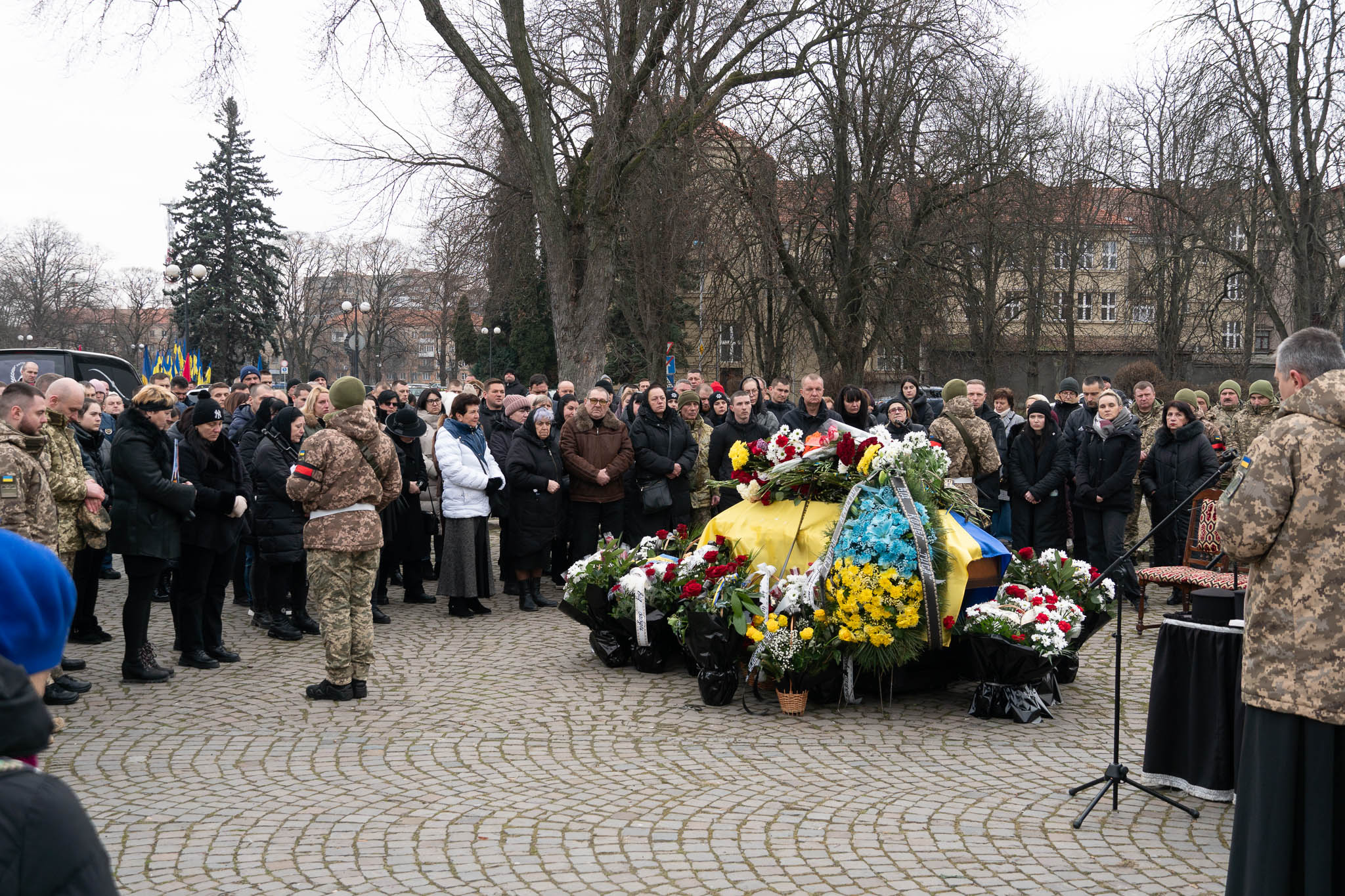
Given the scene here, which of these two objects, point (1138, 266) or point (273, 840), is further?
point (1138, 266)

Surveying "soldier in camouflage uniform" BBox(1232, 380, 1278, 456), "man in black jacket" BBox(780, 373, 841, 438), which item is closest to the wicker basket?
"man in black jacket" BBox(780, 373, 841, 438)

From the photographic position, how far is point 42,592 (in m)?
1.82

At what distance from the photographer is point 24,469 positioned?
675 cm

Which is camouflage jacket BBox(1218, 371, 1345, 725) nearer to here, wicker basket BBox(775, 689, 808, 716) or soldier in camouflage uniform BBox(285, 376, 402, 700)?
wicker basket BBox(775, 689, 808, 716)

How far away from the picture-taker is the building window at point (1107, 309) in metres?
51.0

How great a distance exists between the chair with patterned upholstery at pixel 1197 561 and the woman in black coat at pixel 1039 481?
178 centimetres

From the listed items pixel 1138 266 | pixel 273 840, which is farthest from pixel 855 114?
pixel 273 840

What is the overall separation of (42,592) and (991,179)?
2466cm

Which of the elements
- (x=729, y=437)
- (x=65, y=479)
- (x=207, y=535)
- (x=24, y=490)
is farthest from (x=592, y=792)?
(x=729, y=437)

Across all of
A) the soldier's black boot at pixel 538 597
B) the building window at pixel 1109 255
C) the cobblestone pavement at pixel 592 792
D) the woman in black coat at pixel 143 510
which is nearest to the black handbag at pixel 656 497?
the soldier's black boot at pixel 538 597

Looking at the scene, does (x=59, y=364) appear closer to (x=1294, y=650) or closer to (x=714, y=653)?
(x=714, y=653)

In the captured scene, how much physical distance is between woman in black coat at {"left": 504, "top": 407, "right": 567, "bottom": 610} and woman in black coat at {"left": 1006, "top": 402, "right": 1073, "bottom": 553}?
15.8ft

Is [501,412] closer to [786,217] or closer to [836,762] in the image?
[836,762]

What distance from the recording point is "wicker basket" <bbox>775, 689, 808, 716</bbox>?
704cm
